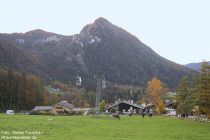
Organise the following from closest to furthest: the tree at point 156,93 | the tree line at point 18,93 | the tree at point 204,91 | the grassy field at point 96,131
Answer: the grassy field at point 96,131 → the tree at point 204,91 → the tree at point 156,93 → the tree line at point 18,93

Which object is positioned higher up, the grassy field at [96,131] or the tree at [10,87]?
the tree at [10,87]

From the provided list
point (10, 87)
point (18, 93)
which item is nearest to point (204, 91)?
point (18, 93)

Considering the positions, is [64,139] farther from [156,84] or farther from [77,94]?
[77,94]

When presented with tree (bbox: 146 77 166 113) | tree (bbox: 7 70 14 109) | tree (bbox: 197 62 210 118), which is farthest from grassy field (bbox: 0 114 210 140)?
tree (bbox: 7 70 14 109)

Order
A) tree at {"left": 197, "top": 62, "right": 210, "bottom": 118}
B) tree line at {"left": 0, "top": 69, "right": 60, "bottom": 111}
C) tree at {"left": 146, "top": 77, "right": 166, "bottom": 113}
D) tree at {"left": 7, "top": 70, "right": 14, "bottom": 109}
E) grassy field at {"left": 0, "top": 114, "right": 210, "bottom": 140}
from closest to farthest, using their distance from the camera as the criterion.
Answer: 1. grassy field at {"left": 0, "top": 114, "right": 210, "bottom": 140}
2. tree at {"left": 197, "top": 62, "right": 210, "bottom": 118}
3. tree at {"left": 146, "top": 77, "right": 166, "bottom": 113}
4. tree line at {"left": 0, "top": 69, "right": 60, "bottom": 111}
5. tree at {"left": 7, "top": 70, "right": 14, "bottom": 109}

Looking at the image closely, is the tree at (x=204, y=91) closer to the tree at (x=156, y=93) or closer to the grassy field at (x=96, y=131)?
the grassy field at (x=96, y=131)

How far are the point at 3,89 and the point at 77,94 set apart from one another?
58275mm

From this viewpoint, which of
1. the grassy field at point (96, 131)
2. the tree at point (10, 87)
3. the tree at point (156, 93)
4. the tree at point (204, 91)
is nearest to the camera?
the grassy field at point (96, 131)

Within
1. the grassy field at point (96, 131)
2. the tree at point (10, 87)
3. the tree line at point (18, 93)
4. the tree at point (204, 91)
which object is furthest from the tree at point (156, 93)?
→ the grassy field at point (96, 131)

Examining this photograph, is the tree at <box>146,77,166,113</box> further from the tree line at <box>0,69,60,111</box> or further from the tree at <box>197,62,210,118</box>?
the tree at <box>197,62,210,118</box>

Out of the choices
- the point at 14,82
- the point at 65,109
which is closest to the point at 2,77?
the point at 14,82

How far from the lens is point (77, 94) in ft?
563

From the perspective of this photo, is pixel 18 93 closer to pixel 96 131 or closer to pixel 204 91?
pixel 204 91

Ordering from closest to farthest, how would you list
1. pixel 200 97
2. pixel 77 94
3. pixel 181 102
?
1. pixel 200 97
2. pixel 181 102
3. pixel 77 94
